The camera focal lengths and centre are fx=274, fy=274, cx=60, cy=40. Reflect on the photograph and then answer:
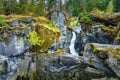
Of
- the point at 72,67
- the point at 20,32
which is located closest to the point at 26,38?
the point at 20,32

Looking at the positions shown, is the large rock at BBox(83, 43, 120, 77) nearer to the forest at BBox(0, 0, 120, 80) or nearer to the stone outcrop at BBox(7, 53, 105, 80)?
the forest at BBox(0, 0, 120, 80)

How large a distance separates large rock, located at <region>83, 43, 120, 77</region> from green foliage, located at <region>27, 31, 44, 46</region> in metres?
8.74

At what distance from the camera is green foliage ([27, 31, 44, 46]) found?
33763 millimetres

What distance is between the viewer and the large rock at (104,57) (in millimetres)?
24031

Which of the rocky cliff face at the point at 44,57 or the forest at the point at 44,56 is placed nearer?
the forest at the point at 44,56

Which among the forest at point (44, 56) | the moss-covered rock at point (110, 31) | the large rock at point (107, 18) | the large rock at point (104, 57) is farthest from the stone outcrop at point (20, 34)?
the large rock at point (107, 18)

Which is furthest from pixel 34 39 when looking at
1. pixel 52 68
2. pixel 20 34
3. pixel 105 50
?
pixel 105 50

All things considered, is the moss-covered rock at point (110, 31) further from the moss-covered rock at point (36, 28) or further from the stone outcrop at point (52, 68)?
the stone outcrop at point (52, 68)

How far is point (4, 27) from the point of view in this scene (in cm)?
3209

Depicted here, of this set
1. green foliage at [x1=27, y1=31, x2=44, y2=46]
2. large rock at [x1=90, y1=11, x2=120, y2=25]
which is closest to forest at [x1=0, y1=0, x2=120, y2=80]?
green foliage at [x1=27, y1=31, x2=44, y2=46]

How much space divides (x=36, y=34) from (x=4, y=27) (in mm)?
4799

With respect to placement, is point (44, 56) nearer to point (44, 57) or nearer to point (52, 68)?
point (44, 57)

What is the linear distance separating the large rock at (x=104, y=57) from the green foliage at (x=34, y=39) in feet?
28.7

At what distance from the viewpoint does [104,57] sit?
84.2ft
